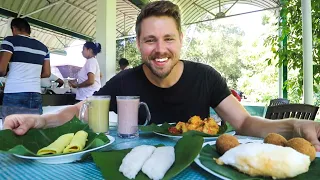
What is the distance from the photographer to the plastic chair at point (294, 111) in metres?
1.86

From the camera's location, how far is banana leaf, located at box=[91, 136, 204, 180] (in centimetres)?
58

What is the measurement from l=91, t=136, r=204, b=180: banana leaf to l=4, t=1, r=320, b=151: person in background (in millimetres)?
723

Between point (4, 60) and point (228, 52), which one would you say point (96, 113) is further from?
point (228, 52)

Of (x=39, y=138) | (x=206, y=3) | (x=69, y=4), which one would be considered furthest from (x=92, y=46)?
(x=206, y=3)

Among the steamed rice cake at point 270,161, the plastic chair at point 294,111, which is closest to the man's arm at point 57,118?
the steamed rice cake at point 270,161

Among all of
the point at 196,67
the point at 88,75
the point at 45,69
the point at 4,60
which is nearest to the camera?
the point at 196,67

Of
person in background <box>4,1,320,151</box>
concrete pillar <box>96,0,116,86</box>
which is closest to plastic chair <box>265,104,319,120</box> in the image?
person in background <box>4,1,320,151</box>

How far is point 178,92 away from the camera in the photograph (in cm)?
162

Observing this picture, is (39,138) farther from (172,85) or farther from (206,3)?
(206,3)

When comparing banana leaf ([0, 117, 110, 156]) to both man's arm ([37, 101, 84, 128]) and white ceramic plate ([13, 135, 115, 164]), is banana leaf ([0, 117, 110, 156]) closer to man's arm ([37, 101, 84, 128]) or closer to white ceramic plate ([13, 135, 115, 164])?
white ceramic plate ([13, 135, 115, 164])

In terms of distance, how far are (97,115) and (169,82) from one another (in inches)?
24.8

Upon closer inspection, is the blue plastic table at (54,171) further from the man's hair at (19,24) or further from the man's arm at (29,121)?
the man's hair at (19,24)

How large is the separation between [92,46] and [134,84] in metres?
2.34

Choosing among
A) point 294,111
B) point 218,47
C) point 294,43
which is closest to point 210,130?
point 294,111
